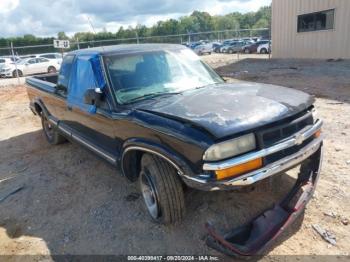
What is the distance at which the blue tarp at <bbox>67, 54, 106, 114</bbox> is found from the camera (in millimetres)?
3775

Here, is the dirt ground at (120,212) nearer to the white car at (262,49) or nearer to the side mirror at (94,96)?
the side mirror at (94,96)

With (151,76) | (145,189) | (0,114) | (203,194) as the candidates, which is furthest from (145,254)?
(0,114)

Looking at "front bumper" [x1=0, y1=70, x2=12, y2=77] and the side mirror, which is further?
"front bumper" [x1=0, y1=70, x2=12, y2=77]

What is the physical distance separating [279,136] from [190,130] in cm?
80

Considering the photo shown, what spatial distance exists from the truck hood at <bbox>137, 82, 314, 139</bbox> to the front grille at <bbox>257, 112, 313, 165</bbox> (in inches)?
3.2

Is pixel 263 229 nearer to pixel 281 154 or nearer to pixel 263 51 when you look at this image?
pixel 281 154

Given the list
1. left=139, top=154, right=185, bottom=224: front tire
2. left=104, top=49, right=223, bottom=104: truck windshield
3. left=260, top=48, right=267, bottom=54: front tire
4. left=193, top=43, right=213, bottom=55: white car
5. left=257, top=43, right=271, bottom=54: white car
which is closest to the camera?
left=139, top=154, right=185, bottom=224: front tire

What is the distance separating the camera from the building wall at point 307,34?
51.7ft

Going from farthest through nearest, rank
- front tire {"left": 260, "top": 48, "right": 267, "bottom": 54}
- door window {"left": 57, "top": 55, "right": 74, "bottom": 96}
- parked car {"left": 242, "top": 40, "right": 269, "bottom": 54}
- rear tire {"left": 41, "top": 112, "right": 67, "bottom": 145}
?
parked car {"left": 242, "top": 40, "right": 269, "bottom": 54} → front tire {"left": 260, "top": 48, "right": 267, "bottom": 54} → rear tire {"left": 41, "top": 112, "right": 67, "bottom": 145} → door window {"left": 57, "top": 55, "right": 74, "bottom": 96}

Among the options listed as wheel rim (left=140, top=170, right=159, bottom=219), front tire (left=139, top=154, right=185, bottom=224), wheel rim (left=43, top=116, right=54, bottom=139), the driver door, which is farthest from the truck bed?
front tire (left=139, top=154, right=185, bottom=224)

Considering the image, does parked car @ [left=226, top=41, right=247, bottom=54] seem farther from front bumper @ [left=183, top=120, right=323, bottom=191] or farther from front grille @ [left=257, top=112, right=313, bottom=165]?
front bumper @ [left=183, top=120, right=323, bottom=191]

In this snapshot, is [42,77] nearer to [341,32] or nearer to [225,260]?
[225,260]

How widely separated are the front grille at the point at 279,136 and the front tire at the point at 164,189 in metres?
0.85

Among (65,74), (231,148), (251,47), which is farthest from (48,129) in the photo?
(251,47)
